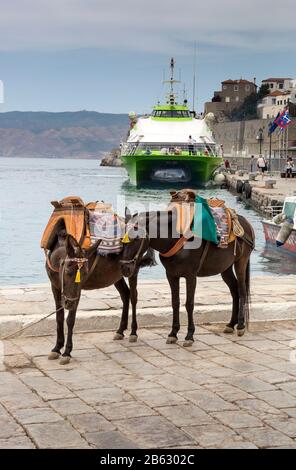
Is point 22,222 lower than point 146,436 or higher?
lower

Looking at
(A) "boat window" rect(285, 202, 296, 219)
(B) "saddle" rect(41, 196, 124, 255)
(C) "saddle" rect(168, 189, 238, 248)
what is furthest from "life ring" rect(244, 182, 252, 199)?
(B) "saddle" rect(41, 196, 124, 255)

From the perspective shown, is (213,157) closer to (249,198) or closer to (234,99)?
(249,198)

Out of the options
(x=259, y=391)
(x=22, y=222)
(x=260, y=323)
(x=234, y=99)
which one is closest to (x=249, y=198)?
(x=22, y=222)

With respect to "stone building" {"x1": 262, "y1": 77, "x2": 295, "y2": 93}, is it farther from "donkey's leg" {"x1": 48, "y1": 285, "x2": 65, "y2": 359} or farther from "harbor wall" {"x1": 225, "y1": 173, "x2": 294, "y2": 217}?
"donkey's leg" {"x1": 48, "y1": 285, "x2": 65, "y2": 359}

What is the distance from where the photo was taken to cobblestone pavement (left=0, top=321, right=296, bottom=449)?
4.36 metres

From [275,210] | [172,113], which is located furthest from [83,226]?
[172,113]

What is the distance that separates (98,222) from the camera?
21.4ft

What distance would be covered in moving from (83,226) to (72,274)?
461 millimetres

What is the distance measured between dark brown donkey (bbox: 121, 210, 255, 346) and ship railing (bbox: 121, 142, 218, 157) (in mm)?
39205

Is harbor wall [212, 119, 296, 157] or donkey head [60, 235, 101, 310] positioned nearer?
donkey head [60, 235, 101, 310]

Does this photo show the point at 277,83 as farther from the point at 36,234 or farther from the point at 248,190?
the point at 36,234

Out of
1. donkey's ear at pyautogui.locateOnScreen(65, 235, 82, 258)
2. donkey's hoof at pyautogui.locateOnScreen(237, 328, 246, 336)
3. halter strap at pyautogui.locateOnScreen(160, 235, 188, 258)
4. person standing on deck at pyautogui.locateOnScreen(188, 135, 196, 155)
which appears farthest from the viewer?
person standing on deck at pyautogui.locateOnScreen(188, 135, 196, 155)

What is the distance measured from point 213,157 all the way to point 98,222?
42.0 metres

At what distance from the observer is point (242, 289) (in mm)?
7219
